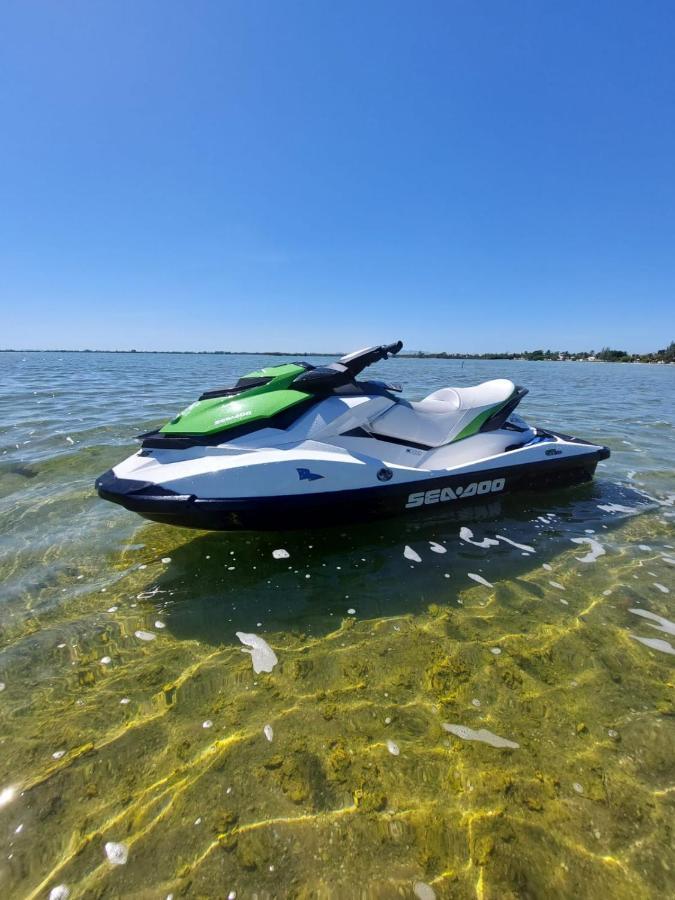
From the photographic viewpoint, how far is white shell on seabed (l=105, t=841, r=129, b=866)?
4.76 ft

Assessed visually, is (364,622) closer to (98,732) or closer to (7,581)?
(98,732)

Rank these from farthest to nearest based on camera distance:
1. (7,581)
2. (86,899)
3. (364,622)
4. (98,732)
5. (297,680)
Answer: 1. (7,581)
2. (364,622)
3. (297,680)
4. (98,732)
5. (86,899)

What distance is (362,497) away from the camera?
343cm

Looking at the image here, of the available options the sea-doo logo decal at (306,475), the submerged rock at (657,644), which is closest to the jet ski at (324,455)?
the sea-doo logo decal at (306,475)

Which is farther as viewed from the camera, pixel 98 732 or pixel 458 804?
pixel 98 732

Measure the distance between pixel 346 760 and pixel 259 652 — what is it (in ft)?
2.62

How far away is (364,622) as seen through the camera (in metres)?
2.64

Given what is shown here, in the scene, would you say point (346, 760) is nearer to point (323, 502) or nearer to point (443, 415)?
point (323, 502)

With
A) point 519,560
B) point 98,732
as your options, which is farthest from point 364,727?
point 519,560

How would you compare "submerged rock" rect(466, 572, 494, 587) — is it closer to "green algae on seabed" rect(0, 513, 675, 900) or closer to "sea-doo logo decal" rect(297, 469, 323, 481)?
"green algae on seabed" rect(0, 513, 675, 900)

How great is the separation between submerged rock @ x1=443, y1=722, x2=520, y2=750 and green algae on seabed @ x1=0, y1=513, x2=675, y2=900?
0.03 meters

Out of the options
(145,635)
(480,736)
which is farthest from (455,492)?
(145,635)

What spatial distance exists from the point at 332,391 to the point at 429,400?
4.23ft

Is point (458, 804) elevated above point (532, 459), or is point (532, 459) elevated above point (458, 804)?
point (532, 459)
